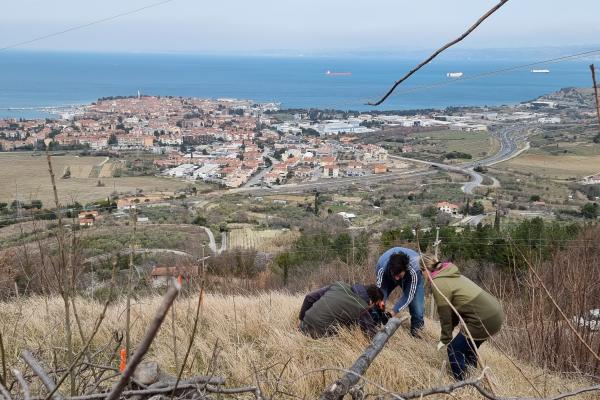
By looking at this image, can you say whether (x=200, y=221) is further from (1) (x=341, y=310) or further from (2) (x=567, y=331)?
(2) (x=567, y=331)

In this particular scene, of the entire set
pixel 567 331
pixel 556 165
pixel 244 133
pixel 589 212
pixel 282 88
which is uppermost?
pixel 282 88

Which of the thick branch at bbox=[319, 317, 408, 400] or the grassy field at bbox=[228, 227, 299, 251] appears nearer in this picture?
the thick branch at bbox=[319, 317, 408, 400]

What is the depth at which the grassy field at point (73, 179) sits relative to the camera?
73.7 feet

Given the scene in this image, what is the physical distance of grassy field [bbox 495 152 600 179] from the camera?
102 feet

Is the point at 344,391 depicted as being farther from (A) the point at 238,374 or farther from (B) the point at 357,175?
(B) the point at 357,175

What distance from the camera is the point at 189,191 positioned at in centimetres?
2919

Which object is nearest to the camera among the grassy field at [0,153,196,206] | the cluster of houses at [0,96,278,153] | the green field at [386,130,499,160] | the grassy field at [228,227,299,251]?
the grassy field at [228,227,299,251]

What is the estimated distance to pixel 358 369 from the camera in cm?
158

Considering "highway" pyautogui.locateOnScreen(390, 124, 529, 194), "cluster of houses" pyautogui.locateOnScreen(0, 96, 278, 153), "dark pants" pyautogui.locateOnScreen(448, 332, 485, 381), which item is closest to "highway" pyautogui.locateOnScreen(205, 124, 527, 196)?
"highway" pyautogui.locateOnScreen(390, 124, 529, 194)

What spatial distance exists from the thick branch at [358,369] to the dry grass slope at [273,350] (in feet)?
1.48

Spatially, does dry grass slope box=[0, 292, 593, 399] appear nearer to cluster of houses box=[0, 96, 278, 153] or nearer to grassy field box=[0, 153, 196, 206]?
grassy field box=[0, 153, 196, 206]

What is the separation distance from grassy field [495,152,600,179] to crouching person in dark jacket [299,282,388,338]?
29.9 metres

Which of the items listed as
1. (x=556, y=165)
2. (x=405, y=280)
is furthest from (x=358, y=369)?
(x=556, y=165)

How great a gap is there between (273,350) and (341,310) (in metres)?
0.73
